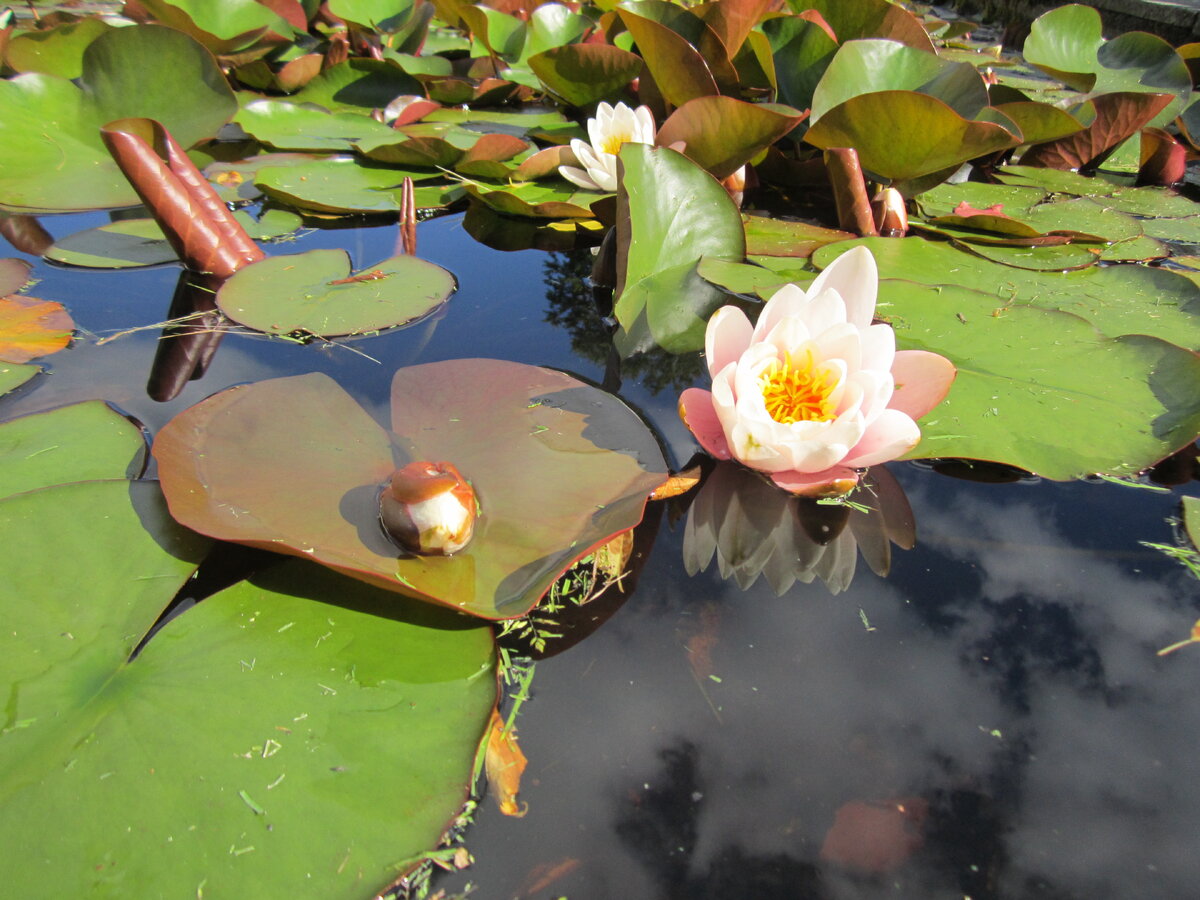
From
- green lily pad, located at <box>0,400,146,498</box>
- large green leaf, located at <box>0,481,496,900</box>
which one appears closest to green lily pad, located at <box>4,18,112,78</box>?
green lily pad, located at <box>0,400,146,498</box>

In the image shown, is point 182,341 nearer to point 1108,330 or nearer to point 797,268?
point 797,268

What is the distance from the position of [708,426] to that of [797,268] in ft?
2.50

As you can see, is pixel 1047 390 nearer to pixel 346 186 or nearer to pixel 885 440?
pixel 885 440

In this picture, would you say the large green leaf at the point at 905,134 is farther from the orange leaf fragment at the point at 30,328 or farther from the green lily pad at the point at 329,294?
the orange leaf fragment at the point at 30,328

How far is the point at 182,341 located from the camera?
1488mm

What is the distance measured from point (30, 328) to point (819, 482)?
1.59 meters

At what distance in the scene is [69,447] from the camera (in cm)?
109

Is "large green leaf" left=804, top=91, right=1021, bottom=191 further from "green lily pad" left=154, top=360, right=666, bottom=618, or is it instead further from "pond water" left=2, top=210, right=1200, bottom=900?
"green lily pad" left=154, top=360, right=666, bottom=618

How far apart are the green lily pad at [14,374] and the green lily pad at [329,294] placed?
361 millimetres

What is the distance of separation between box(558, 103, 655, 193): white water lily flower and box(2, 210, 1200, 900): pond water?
3.79ft

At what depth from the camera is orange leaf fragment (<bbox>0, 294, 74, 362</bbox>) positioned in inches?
54.6

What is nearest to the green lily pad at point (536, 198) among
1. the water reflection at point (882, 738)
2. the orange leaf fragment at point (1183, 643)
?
the water reflection at point (882, 738)

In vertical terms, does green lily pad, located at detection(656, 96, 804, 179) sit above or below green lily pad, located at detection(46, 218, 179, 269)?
above

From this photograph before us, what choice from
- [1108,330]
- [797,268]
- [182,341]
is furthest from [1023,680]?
[182,341]
